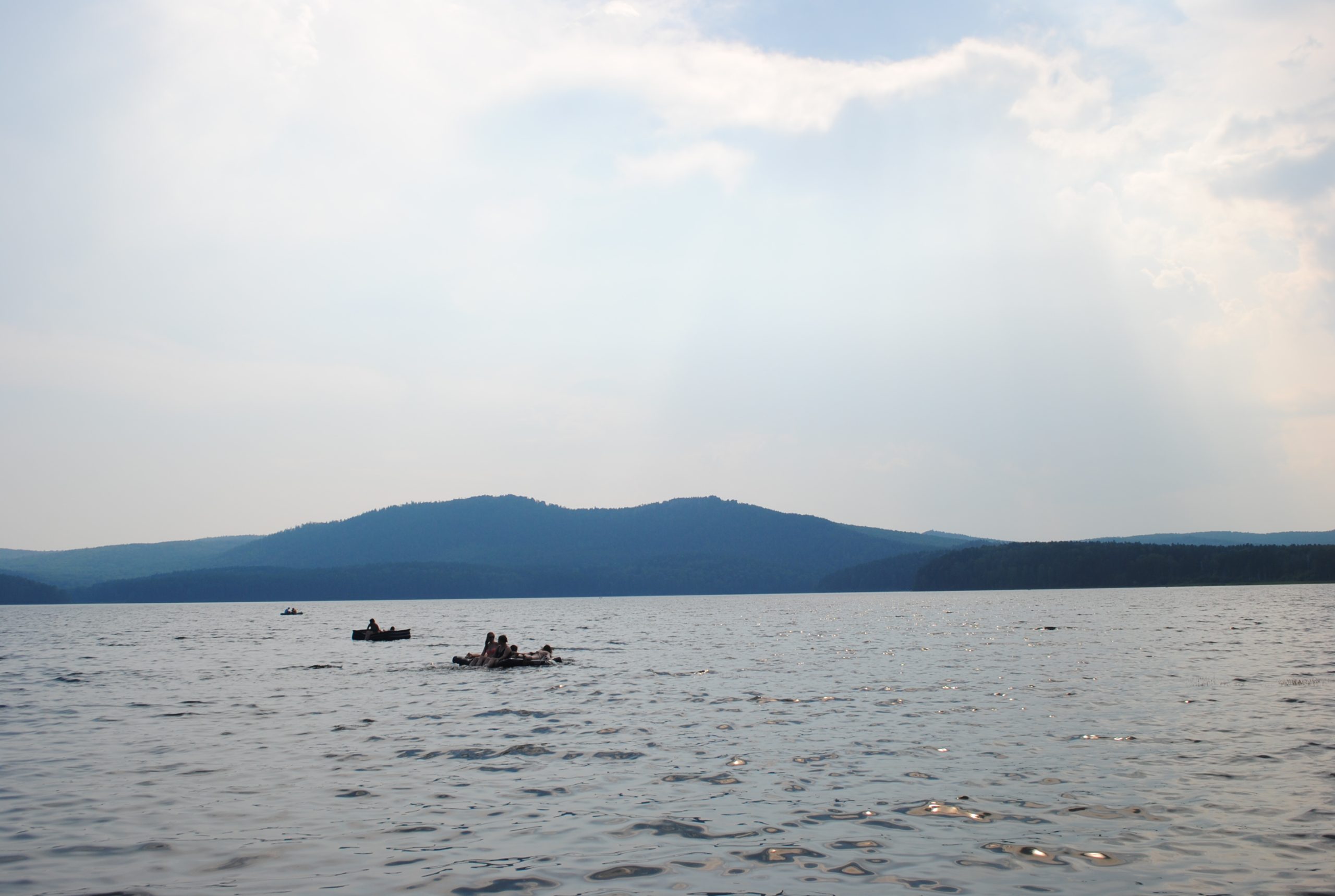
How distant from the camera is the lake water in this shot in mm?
14820

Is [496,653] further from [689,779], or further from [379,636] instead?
[689,779]

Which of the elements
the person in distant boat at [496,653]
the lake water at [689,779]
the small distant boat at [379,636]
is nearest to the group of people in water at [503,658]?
the person in distant boat at [496,653]

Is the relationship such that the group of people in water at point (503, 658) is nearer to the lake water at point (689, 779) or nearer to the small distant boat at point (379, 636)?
the lake water at point (689, 779)

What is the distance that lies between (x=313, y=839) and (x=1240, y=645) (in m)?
59.4

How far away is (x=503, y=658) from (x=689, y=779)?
35.5 meters

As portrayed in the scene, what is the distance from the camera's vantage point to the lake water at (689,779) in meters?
14.8

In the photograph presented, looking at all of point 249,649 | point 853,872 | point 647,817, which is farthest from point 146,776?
point 249,649

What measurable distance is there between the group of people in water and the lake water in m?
2.35

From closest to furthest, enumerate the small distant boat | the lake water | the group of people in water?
the lake water, the group of people in water, the small distant boat

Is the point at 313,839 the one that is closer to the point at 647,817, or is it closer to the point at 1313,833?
the point at 647,817

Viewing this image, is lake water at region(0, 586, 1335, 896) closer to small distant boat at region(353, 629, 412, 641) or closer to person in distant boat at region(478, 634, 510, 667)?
person in distant boat at region(478, 634, 510, 667)

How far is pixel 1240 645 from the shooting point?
5838 cm

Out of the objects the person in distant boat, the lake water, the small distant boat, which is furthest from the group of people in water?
the small distant boat

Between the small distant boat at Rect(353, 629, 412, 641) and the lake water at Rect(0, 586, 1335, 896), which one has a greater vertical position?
the lake water at Rect(0, 586, 1335, 896)
